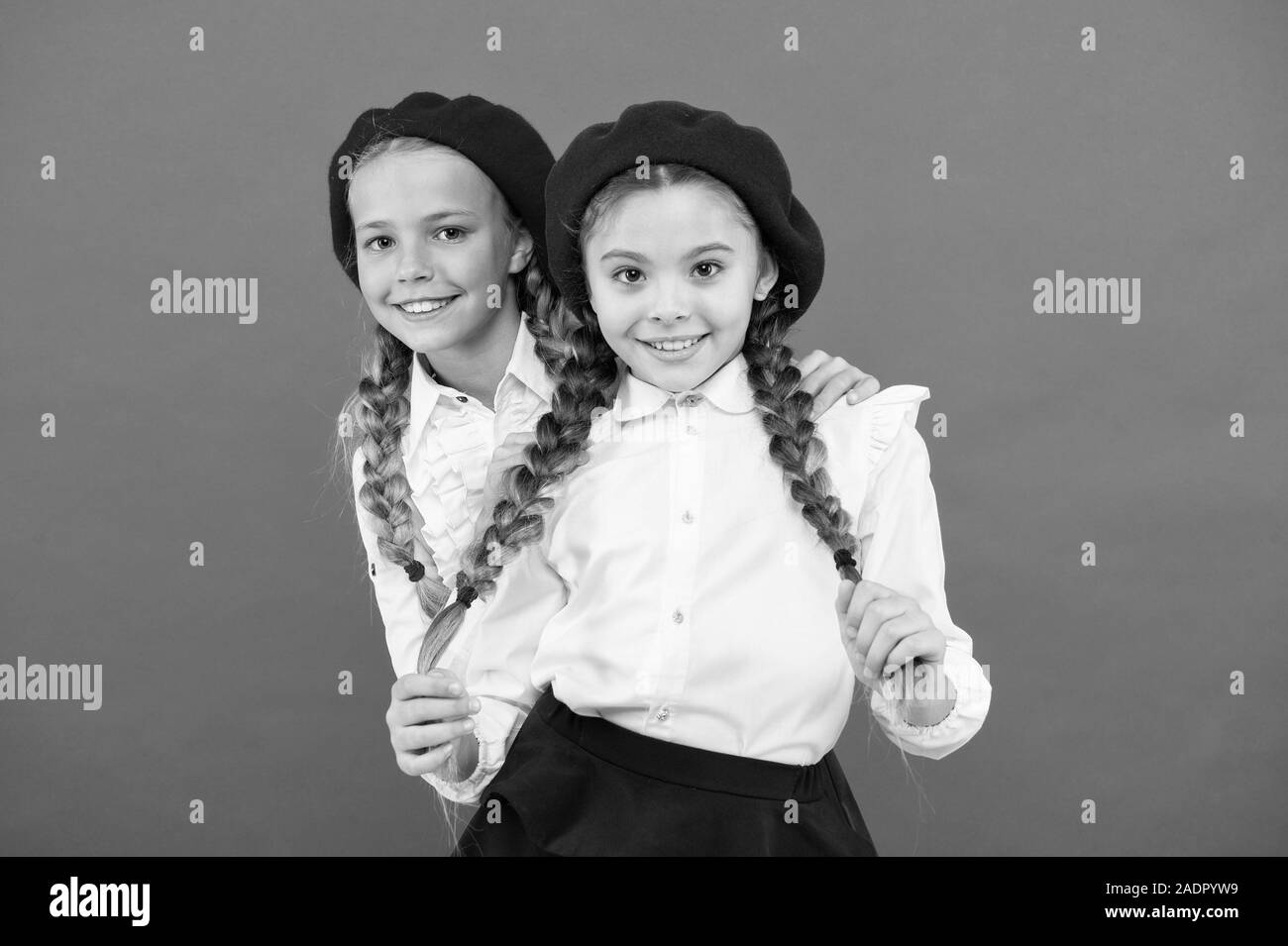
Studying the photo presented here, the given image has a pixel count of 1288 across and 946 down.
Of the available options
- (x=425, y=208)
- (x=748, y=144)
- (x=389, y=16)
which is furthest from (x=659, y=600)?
(x=389, y=16)

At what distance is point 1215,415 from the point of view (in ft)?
10.3

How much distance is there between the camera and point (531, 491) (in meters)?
2.07

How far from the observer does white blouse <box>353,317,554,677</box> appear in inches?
93.4

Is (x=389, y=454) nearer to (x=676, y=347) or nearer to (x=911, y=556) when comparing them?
(x=676, y=347)

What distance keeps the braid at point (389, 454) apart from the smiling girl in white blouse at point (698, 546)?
0.25 m

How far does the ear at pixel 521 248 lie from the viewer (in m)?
2.42

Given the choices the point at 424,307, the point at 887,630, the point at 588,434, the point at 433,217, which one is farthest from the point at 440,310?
the point at 887,630

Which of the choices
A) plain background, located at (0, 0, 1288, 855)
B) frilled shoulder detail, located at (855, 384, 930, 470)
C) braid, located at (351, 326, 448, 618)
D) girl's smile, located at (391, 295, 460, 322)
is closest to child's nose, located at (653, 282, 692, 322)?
frilled shoulder detail, located at (855, 384, 930, 470)

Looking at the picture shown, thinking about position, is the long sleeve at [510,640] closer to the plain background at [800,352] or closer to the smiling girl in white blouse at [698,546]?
the smiling girl in white blouse at [698,546]

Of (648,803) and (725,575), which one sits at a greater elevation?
(725,575)

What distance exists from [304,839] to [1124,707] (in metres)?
1.81

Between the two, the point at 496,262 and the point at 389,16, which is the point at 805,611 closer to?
the point at 496,262

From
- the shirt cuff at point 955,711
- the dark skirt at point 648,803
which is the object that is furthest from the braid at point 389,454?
the shirt cuff at point 955,711

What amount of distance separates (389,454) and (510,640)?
46cm
